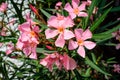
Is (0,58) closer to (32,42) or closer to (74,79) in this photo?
(74,79)

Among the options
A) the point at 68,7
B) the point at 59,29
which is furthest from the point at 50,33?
the point at 68,7

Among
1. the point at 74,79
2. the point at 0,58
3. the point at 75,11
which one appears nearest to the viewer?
the point at 75,11

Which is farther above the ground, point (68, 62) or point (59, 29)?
point (59, 29)

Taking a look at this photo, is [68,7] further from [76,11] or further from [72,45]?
[72,45]

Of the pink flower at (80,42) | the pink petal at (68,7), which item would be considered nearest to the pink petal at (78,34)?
the pink flower at (80,42)

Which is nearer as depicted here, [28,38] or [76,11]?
[28,38]

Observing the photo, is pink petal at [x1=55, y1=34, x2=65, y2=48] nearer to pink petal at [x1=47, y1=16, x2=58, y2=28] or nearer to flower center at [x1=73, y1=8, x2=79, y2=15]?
pink petal at [x1=47, y1=16, x2=58, y2=28]

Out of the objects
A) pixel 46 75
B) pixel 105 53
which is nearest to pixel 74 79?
pixel 46 75

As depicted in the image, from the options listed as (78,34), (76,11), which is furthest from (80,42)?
(76,11)

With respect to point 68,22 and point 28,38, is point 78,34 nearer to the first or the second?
point 68,22
